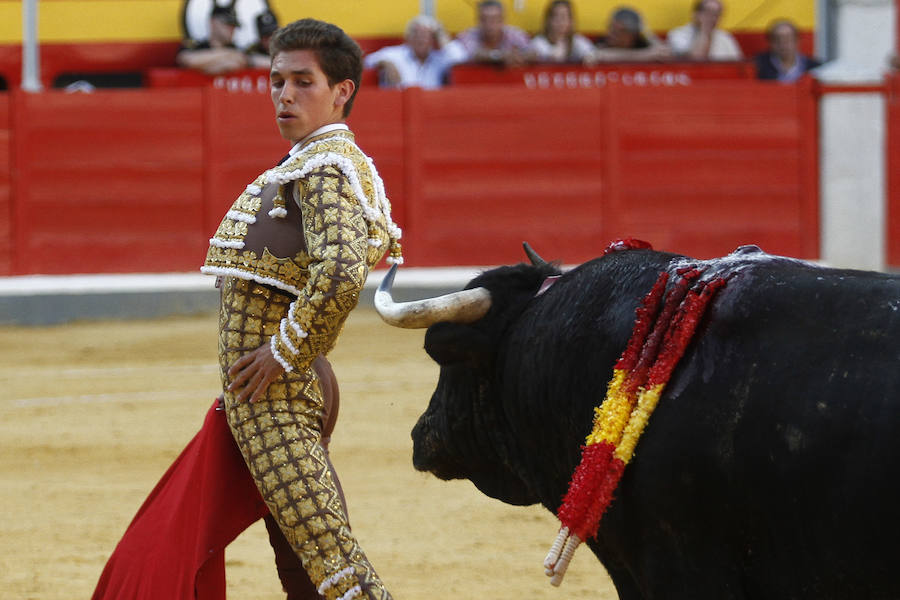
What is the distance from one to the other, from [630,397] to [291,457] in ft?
1.93

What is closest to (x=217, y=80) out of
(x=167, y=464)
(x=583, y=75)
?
(x=583, y=75)

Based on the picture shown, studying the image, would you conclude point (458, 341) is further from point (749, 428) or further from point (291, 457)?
point (749, 428)

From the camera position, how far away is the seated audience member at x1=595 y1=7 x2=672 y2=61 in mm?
9328

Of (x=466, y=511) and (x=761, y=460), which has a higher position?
(x=761, y=460)

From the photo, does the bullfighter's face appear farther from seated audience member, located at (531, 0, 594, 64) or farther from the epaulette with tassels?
seated audience member, located at (531, 0, 594, 64)

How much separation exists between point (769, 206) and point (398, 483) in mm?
5759

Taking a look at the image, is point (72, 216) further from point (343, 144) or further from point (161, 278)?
point (343, 144)

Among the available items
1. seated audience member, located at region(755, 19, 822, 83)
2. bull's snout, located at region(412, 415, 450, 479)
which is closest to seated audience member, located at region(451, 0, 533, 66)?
seated audience member, located at region(755, 19, 822, 83)

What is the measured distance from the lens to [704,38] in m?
9.65

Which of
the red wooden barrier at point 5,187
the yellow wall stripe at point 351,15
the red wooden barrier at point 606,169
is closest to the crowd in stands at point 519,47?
the yellow wall stripe at point 351,15

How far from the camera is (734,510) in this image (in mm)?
1907

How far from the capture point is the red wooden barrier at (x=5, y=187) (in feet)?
29.0

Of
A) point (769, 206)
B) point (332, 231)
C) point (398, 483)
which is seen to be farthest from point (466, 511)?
point (769, 206)

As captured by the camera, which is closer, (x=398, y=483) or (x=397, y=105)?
(x=398, y=483)
